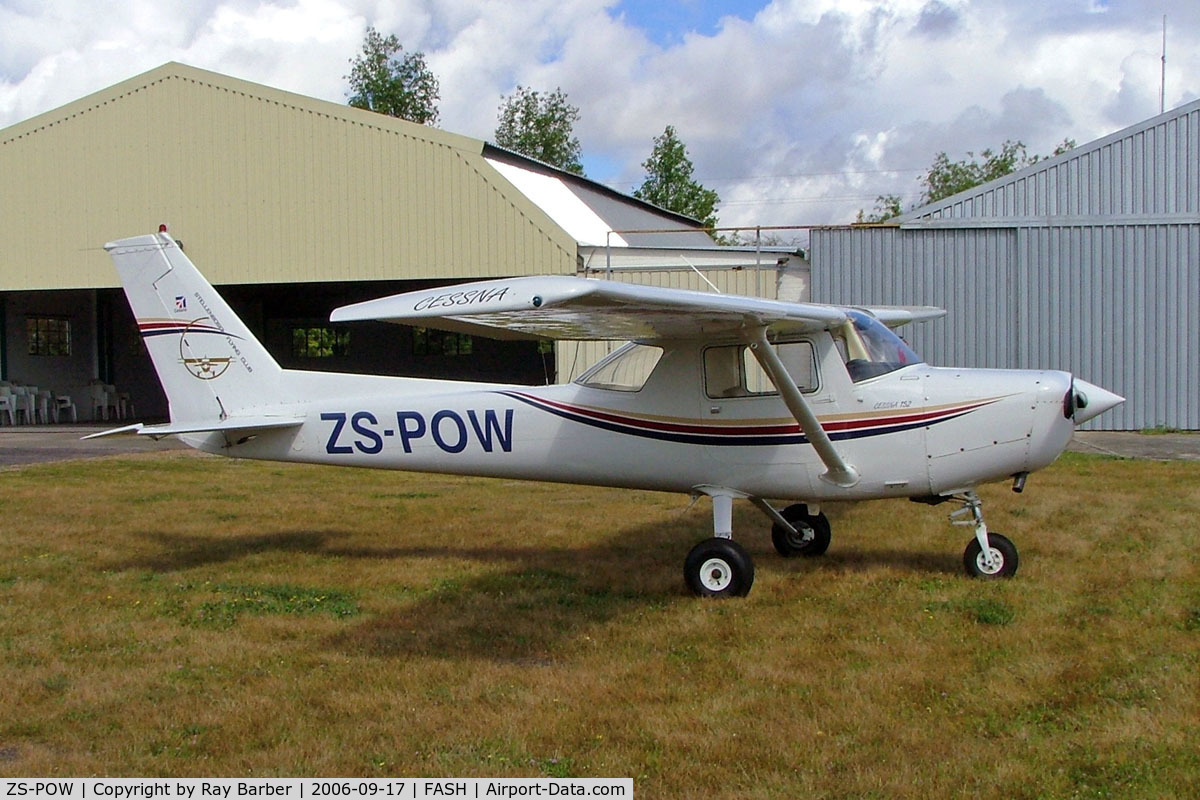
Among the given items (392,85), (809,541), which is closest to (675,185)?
(392,85)

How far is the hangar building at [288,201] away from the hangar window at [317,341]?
28.6ft

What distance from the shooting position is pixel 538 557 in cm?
917

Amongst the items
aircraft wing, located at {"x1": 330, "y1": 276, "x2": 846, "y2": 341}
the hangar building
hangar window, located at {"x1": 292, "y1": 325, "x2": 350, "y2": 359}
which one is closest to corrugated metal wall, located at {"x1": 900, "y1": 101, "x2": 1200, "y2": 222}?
the hangar building

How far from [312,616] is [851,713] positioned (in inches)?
152

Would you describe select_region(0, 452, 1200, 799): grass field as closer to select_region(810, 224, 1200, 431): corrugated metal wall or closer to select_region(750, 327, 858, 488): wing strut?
select_region(750, 327, 858, 488): wing strut

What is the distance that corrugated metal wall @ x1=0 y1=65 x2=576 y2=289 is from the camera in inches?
800

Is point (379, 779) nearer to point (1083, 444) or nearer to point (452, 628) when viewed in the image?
point (452, 628)

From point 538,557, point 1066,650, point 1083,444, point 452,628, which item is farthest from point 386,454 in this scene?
point 1083,444

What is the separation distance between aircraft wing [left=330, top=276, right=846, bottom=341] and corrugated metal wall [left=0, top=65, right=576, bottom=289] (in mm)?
12200

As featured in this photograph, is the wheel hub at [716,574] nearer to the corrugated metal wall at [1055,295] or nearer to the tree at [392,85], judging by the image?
the corrugated metal wall at [1055,295]

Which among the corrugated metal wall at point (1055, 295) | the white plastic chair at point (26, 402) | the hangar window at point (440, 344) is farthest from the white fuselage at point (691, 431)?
the hangar window at point (440, 344)

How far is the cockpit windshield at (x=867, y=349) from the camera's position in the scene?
25.4ft

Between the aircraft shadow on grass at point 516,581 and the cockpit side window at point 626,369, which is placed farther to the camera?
the cockpit side window at point 626,369

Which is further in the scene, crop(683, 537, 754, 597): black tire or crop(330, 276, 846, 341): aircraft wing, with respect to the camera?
crop(683, 537, 754, 597): black tire
